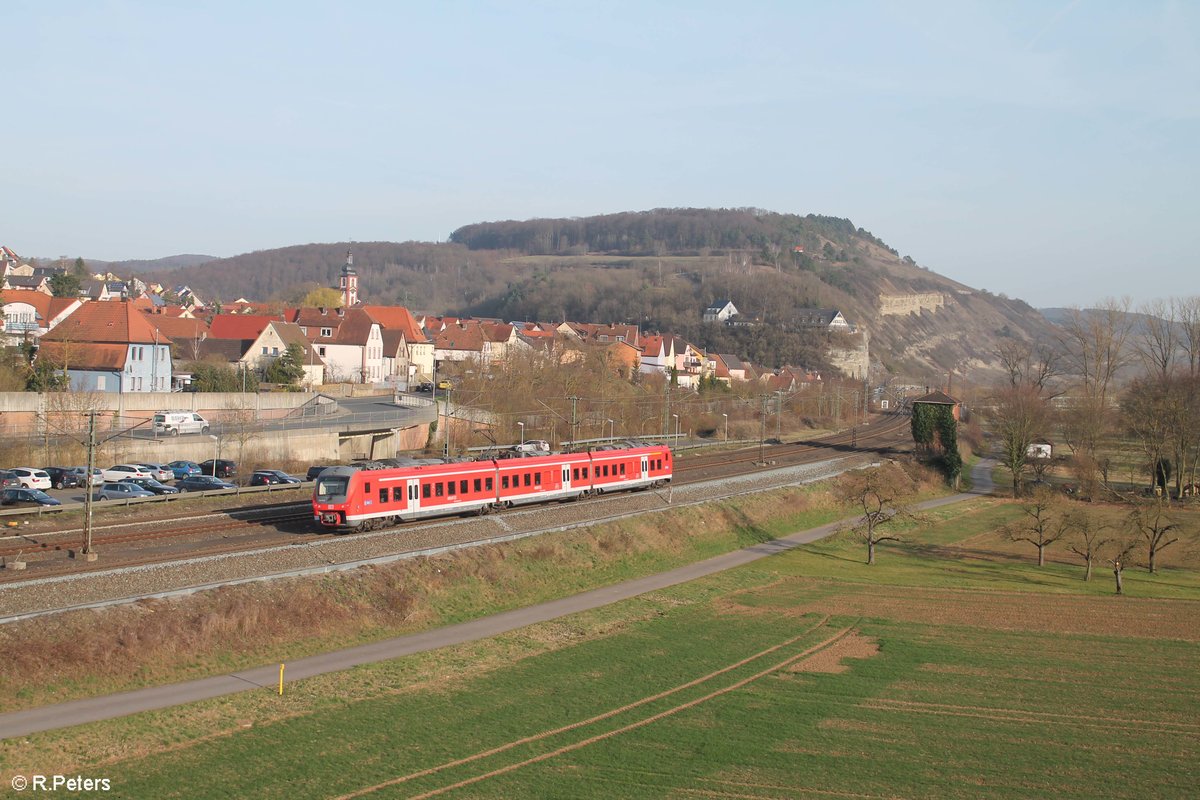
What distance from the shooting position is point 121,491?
39.7 metres

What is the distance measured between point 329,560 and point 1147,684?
22059 mm

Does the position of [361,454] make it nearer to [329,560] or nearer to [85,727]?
[329,560]

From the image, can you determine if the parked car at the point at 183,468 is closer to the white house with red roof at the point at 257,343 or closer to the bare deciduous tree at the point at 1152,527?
the white house with red roof at the point at 257,343

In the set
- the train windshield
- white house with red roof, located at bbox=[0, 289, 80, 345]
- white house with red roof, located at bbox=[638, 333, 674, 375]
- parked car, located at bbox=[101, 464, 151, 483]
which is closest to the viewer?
the train windshield

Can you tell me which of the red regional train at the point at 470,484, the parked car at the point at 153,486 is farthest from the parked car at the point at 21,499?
the red regional train at the point at 470,484

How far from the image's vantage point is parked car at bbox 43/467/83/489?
43.9m

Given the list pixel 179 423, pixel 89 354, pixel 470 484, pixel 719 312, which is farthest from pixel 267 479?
pixel 719 312

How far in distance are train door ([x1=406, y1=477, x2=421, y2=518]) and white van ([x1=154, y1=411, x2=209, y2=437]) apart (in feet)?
75.8

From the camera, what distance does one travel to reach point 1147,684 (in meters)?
25.3

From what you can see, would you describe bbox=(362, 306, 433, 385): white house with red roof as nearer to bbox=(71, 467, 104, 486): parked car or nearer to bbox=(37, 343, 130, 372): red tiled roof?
bbox=(37, 343, 130, 372): red tiled roof

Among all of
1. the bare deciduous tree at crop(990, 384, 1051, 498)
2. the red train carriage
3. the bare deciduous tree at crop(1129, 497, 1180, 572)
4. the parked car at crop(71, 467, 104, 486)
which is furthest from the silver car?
the bare deciduous tree at crop(990, 384, 1051, 498)

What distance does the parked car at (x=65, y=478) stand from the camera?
4388cm

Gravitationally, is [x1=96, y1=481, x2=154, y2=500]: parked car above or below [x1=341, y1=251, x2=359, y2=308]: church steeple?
below

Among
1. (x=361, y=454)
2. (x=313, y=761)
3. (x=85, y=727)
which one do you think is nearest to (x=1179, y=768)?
(x=313, y=761)
